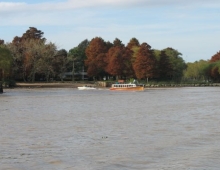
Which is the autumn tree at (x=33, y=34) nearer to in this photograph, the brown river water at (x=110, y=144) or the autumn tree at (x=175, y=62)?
the autumn tree at (x=175, y=62)

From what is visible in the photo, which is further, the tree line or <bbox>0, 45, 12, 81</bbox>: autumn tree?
the tree line

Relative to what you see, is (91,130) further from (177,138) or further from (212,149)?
(212,149)

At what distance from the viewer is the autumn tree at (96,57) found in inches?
4614

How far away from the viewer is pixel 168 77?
124 meters

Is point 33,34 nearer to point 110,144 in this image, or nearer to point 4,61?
point 4,61

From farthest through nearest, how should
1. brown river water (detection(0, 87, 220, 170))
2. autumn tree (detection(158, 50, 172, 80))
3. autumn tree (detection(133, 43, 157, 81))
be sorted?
autumn tree (detection(158, 50, 172, 80)) < autumn tree (detection(133, 43, 157, 81)) < brown river water (detection(0, 87, 220, 170))

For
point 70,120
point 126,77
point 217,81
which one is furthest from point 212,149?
point 217,81

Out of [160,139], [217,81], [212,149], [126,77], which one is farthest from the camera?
[217,81]

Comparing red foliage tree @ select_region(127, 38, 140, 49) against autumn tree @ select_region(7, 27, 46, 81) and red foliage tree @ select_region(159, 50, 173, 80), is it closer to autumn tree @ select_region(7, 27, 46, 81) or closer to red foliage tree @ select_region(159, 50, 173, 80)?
red foliage tree @ select_region(159, 50, 173, 80)

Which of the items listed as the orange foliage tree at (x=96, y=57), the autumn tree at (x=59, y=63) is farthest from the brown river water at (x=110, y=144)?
the orange foliage tree at (x=96, y=57)

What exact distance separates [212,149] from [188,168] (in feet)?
12.4

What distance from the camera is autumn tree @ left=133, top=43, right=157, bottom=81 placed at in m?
112

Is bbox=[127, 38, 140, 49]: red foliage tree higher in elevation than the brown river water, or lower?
higher

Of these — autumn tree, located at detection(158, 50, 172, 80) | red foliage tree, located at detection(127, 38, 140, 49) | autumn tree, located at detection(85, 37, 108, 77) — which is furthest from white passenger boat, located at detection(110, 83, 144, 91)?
red foliage tree, located at detection(127, 38, 140, 49)
